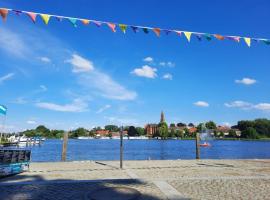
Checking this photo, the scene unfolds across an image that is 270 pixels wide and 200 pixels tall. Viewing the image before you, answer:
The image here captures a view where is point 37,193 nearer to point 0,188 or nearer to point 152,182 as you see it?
point 0,188

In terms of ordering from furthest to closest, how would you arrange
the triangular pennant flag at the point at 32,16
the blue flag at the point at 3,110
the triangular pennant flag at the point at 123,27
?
the blue flag at the point at 3,110 < the triangular pennant flag at the point at 123,27 < the triangular pennant flag at the point at 32,16

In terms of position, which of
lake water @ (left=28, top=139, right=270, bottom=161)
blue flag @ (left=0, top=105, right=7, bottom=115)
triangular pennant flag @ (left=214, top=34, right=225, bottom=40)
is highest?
triangular pennant flag @ (left=214, top=34, right=225, bottom=40)

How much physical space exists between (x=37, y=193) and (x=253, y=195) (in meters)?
6.98

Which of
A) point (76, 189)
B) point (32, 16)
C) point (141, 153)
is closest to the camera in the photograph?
point (76, 189)

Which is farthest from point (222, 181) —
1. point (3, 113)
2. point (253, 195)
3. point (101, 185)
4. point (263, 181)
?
point (3, 113)

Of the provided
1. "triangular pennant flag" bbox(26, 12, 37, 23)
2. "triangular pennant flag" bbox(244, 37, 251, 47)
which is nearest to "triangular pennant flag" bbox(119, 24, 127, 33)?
"triangular pennant flag" bbox(26, 12, 37, 23)

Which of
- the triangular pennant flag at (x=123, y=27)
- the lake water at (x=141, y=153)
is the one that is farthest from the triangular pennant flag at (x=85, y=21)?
the lake water at (x=141, y=153)

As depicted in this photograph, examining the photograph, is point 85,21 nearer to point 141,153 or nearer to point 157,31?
point 157,31

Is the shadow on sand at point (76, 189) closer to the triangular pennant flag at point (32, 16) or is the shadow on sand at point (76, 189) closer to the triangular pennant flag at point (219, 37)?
the triangular pennant flag at point (32, 16)

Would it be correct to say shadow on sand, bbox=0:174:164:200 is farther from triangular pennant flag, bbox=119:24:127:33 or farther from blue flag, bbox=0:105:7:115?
triangular pennant flag, bbox=119:24:127:33

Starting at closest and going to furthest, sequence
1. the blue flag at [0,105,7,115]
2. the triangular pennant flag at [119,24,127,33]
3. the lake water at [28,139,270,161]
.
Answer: the triangular pennant flag at [119,24,127,33] → the blue flag at [0,105,7,115] → the lake water at [28,139,270,161]

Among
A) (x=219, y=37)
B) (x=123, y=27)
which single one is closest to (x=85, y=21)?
(x=123, y=27)

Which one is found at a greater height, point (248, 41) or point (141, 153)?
point (248, 41)

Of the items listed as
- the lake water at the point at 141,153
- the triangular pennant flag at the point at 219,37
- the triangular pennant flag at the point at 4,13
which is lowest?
the lake water at the point at 141,153
